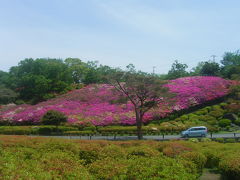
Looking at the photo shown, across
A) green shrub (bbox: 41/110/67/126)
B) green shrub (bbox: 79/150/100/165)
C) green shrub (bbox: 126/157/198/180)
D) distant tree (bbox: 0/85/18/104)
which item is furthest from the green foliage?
distant tree (bbox: 0/85/18/104)

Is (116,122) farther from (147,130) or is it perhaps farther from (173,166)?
(173,166)

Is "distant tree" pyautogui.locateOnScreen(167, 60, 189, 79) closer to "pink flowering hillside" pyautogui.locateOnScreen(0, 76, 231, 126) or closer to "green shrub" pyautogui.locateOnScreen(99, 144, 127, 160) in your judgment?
"pink flowering hillside" pyautogui.locateOnScreen(0, 76, 231, 126)

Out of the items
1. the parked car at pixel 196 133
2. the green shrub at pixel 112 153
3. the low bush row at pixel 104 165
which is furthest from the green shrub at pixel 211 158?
the parked car at pixel 196 133

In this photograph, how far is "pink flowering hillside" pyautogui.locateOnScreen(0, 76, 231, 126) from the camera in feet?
112

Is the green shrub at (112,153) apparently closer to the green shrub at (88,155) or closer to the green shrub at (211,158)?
the green shrub at (88,155)

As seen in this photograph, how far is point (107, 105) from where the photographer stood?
37906 millimetres

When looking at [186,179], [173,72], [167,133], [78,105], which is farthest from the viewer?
[173,72]

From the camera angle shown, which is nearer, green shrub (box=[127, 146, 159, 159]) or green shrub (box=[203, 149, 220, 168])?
→ green shrub (box=[127, 146, 159, 159])

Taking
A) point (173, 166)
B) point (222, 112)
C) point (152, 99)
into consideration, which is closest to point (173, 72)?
point (222, 112)

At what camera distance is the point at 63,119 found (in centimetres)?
3341

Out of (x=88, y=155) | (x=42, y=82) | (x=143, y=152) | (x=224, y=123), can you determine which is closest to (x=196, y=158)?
(x=143, y=152)

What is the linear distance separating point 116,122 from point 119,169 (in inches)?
1044

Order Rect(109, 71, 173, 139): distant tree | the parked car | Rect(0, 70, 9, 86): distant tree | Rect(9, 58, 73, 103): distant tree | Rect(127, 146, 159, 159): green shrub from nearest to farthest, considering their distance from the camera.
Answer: Rect(127, 146, 159, 159): green shrub, Rect(109, 71, 173, 139): distant tree, the parked car, Rect(9, 58, 73, 103): distant tree, Rect(0, 70, 9, 86): distant tree

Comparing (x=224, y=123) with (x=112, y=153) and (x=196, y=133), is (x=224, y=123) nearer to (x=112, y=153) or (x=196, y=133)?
(x=196, y=133)
